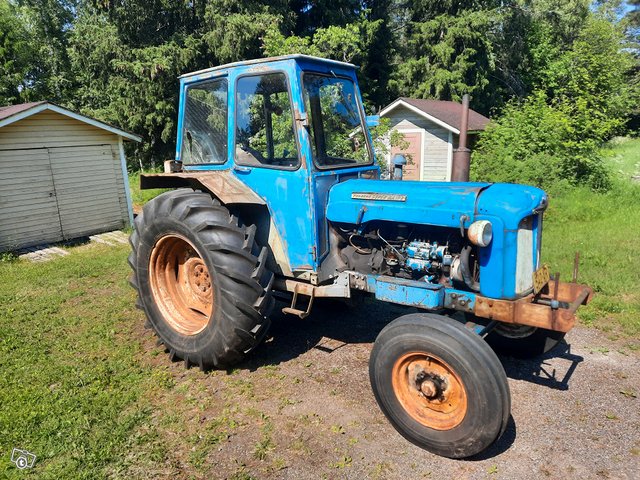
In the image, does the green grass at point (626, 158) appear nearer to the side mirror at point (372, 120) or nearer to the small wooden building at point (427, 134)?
the small wooden building at point (427, 134)

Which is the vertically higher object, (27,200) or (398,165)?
(398,165)

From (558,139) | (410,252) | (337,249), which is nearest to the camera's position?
(410,252)

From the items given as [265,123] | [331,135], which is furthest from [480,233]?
[265,123]

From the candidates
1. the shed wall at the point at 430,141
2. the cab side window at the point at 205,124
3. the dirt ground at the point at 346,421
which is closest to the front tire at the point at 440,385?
the dirt ground at the point at 346,421

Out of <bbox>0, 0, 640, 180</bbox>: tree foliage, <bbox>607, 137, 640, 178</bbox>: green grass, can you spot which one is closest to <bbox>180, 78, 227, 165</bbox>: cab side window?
<bbox>0, 0, 640, 180</bbox>: tree foliage

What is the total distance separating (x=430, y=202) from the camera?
3322 millimetres

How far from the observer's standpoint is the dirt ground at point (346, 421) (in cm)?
283

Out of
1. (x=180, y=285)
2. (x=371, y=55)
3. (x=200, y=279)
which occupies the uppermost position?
(x=371, y=55)

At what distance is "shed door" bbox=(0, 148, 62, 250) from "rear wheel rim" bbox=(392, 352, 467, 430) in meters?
8.65

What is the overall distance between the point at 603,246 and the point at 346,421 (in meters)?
5.92

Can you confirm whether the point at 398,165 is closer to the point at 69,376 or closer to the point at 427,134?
the point at 69,376

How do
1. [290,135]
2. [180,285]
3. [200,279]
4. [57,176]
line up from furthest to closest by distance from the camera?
[57,176], [180,285], [200,279], [290,135]

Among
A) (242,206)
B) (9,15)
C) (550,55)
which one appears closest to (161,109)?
(9,15)

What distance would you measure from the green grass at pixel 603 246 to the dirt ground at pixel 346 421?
72 centimetres
